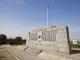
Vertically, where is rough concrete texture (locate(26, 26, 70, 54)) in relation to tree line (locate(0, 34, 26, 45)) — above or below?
above

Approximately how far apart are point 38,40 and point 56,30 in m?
6.50

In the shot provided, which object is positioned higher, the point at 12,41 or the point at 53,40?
the point at 53,40

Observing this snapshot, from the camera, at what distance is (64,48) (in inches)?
640

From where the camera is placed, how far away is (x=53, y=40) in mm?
18844

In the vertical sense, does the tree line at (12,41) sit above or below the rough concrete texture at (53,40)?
below

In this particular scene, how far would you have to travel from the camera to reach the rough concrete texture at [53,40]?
16.3m

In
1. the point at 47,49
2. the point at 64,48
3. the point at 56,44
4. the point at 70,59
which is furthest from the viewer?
the point at 47,49

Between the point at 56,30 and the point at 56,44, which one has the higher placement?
the point at 56,30

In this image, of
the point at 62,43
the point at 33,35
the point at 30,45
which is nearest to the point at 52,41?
the point at 62,43

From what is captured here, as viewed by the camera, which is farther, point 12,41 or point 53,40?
point 12,41

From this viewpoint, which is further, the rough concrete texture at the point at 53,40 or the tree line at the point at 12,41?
the tree line at the point at 12,41

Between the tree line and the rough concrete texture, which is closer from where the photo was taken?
the rough concrete texture

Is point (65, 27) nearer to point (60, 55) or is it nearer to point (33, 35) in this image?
point (60, 55)

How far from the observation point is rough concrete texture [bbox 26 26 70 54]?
16.3m
